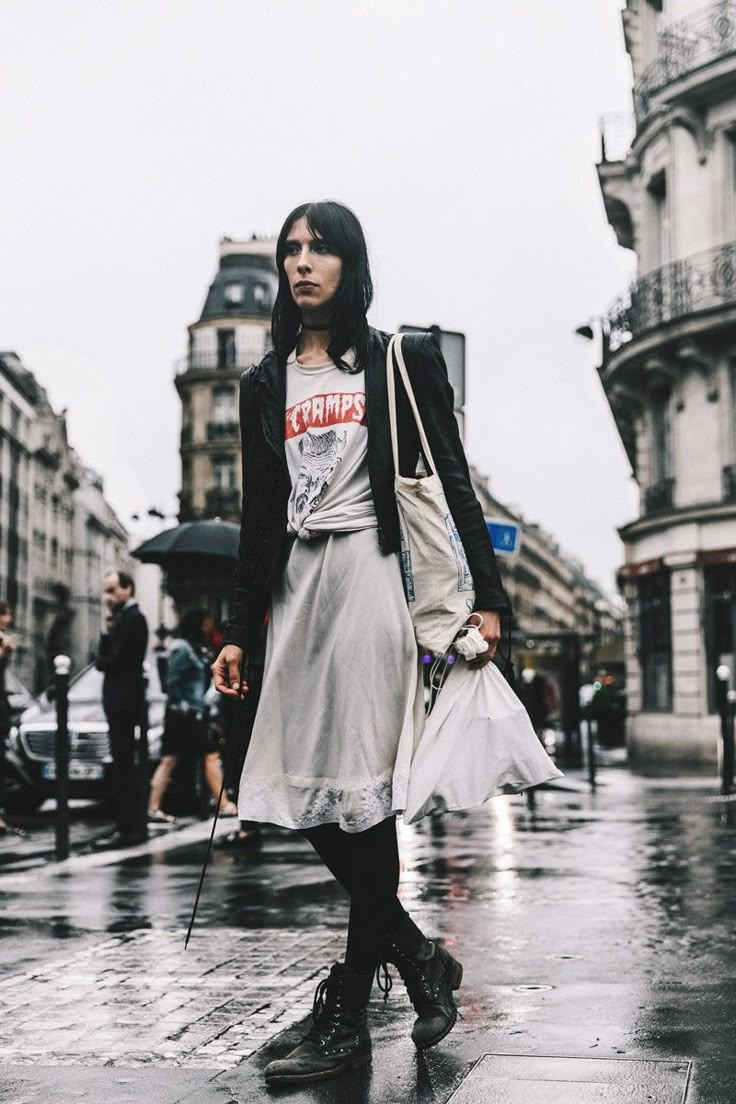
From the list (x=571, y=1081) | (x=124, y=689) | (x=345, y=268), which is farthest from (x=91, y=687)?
(x=571, y=1081)

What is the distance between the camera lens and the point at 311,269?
404 cm

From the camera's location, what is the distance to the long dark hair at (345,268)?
13.3 ft

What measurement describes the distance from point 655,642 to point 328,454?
85.5 feet

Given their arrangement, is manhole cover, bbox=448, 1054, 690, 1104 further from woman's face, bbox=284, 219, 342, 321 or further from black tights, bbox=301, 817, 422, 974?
woman's face, bbox=284, 219, 342, 321

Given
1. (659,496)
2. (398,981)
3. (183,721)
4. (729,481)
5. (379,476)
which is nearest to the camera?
(379,476)

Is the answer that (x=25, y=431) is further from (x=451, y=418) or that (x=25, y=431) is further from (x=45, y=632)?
(x=451, y=418)

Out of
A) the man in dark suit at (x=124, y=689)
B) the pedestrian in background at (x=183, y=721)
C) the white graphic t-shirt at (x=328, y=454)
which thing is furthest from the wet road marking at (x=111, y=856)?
the white graphic t-shirt at (x=328, y=454)

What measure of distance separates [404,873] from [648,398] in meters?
23.3

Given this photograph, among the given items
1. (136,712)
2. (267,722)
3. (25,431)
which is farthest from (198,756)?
(25,431)

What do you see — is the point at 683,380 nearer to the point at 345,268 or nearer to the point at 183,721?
the point at 183,721

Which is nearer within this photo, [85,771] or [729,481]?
[85,771]

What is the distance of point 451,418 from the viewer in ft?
13.3

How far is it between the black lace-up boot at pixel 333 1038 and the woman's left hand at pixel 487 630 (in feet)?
2.71

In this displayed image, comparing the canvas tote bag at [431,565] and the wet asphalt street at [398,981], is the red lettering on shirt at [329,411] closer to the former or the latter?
the canvas tote bag at [431,565]
